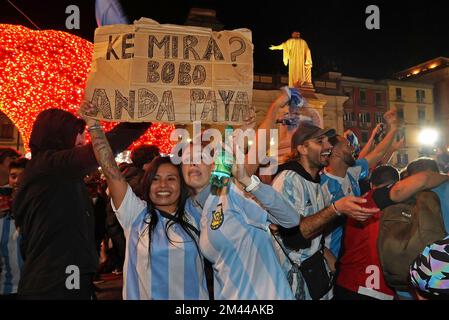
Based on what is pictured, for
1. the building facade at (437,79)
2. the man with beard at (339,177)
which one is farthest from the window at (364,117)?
the man with beard at (339,177)

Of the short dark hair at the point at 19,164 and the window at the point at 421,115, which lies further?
the window at the point at 421,115

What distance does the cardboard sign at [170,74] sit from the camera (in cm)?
301

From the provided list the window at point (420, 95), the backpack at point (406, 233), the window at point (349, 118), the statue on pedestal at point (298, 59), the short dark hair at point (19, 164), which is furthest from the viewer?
the window at point (420, 95)

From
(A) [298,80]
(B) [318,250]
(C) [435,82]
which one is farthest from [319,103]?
(C) [435,82]

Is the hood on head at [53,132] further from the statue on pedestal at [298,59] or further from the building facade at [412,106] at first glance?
the building facade at [412,106]

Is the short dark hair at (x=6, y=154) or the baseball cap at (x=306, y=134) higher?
the baseball cap at (x=306, y=134)

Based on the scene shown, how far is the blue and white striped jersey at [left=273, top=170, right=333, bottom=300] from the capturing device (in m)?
3.37

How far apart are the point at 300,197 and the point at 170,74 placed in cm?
149

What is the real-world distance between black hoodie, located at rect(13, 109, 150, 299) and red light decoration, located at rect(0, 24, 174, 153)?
2396 millimetres

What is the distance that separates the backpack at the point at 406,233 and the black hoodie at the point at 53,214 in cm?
233

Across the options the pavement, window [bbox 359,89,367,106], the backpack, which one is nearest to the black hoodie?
the backpack

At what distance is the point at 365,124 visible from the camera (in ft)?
169
